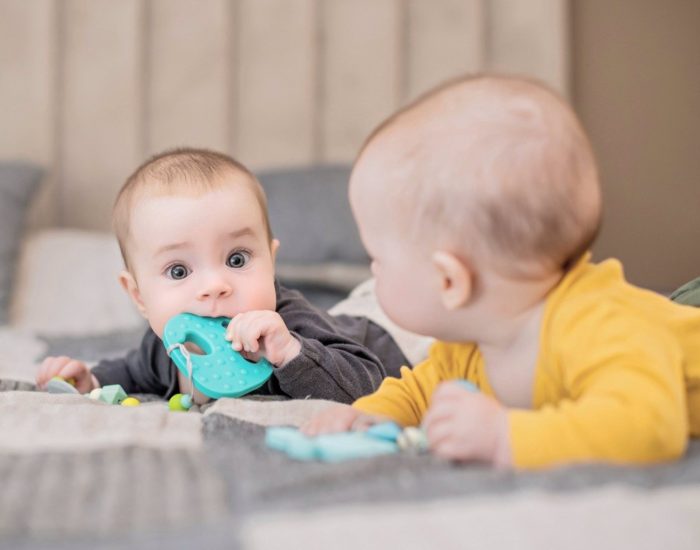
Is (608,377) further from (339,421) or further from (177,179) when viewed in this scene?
(177,179)

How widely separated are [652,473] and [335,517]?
235 millimetres

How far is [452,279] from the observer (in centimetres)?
77

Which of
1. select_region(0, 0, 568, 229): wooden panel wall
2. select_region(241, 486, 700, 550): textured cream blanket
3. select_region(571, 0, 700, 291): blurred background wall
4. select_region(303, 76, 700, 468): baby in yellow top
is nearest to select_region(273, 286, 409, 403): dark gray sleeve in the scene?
select_region(303, 76, 700, 468): baby in yellow top

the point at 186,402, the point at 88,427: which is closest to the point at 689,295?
the point at 186,402

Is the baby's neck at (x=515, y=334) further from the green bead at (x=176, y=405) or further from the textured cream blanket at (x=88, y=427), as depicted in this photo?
the green bead at (x=176, y=405)

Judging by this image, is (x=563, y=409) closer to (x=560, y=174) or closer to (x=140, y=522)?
(x=560, y=174)

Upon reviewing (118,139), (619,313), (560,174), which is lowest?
(118,139)

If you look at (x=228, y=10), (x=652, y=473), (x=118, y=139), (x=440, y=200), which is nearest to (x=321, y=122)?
(x=228, y=10)

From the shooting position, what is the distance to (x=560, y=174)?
0.74m

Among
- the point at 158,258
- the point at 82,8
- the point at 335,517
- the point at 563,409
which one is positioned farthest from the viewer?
the point at 82,8

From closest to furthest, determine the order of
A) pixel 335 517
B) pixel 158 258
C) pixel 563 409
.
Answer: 1. pixel 335 517
2. pixel 563 409
3. pixel 158 258

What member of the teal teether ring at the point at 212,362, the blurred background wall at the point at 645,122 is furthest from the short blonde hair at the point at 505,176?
the blurred background wall at the point at 645,122

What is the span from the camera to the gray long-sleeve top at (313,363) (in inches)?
41.9

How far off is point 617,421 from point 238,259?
59 cm
